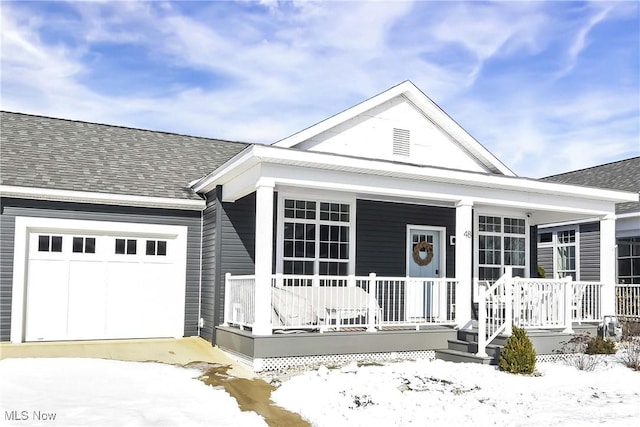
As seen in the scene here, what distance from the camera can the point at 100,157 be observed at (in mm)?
12578

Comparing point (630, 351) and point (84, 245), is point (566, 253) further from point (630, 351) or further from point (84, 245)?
point (84, 245)

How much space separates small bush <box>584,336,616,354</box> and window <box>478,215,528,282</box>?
3.41 meters

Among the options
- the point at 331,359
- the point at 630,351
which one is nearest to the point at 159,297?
the point at 331,359

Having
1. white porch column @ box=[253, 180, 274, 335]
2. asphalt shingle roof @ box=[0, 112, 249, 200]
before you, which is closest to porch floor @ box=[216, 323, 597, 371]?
white porch column @ box=[253, 180, 274, 335]

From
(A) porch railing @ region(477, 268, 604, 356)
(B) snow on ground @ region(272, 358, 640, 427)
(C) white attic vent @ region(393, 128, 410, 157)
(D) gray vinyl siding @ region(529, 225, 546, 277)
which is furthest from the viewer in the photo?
(D) gray vinyl siding @ region(529, 225, 546, 277)

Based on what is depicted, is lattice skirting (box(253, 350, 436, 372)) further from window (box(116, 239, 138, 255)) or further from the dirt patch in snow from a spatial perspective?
window (box(116, 239, 138, 255))

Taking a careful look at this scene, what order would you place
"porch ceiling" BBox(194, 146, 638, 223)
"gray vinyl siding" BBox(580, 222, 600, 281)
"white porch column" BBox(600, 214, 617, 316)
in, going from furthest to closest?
"gray vinyl siding" BBox(580, 222, 600, 281)
"white porch column" BBox(600, 214, 617, 316)
"porch ceiling" BBox(194, 146, 638, 223)

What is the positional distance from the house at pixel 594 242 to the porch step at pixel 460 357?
6.43 meters

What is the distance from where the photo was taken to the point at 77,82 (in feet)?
49.8

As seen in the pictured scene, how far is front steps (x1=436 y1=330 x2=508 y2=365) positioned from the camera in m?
9.44

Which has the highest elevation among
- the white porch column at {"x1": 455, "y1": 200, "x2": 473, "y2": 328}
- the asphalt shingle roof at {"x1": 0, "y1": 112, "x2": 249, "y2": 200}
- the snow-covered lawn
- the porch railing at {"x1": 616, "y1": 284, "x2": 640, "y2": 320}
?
the asphalt shingle roof at {"x1": 0, "y1": 112, "x2": 249, "y2": 200}

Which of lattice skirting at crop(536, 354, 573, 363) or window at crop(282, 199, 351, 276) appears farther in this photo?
window at crop(282, 199, 351, 276)

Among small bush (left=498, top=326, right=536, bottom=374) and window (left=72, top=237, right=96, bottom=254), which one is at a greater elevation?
window (left=72, top=237, right=96, bottom=254)

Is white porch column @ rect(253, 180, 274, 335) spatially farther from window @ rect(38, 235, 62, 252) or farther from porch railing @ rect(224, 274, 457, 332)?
window @ rect(38, 235, 62, 252)
